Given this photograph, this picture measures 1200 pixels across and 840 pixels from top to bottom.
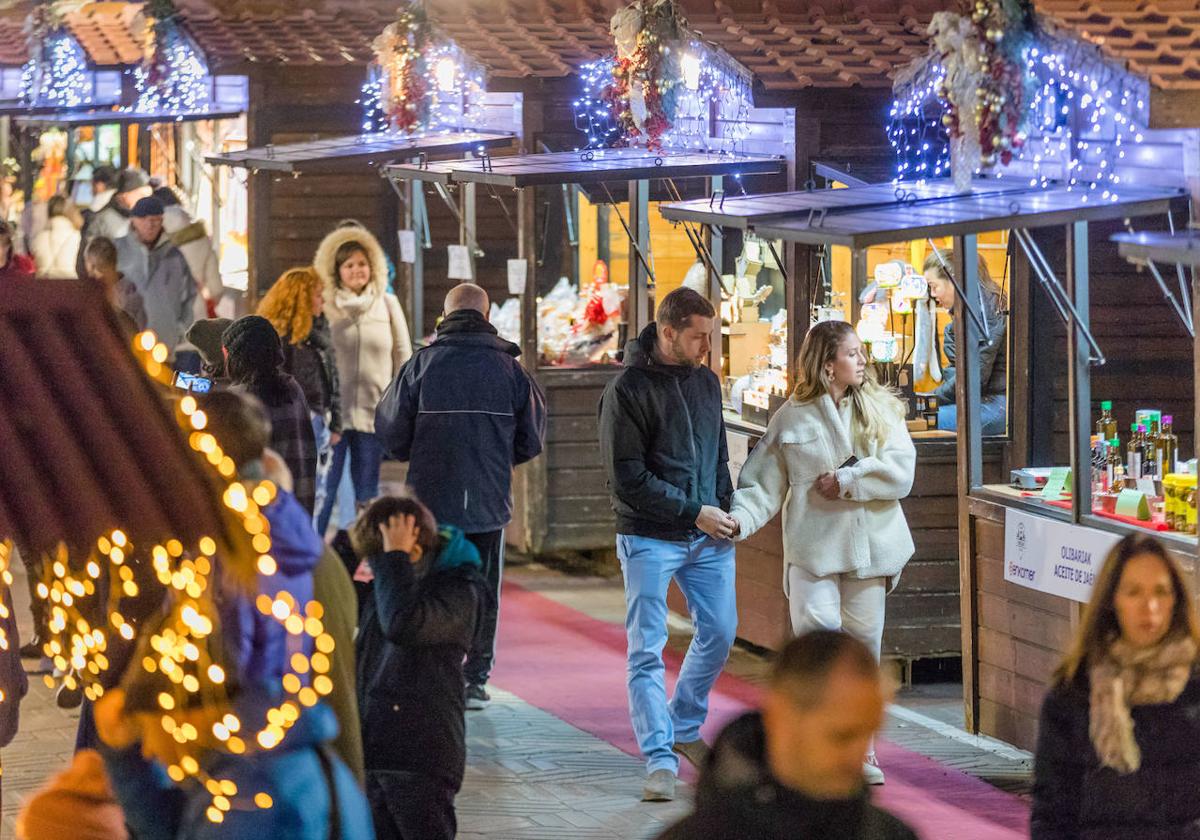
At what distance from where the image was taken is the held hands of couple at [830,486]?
7.64m

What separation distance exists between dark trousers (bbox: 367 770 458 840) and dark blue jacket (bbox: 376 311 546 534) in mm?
2947

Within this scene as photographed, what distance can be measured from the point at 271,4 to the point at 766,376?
6485mm

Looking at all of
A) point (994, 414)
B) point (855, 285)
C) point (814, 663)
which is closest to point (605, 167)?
point (855, 285)

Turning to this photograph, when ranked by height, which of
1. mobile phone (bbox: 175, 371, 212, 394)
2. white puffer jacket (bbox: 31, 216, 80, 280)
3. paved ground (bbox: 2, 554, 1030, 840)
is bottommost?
paved ground (bbox: 2, 554, 1030, 840)

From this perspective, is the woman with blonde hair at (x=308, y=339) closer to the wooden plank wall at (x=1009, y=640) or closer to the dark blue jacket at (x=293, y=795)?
the wooden plank wall at (x=1009, y=640)

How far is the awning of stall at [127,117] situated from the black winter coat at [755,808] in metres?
11.9

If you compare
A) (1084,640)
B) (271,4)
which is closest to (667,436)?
(1084,640)

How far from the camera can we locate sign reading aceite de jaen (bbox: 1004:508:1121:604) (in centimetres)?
734

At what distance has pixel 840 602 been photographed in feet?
25.4

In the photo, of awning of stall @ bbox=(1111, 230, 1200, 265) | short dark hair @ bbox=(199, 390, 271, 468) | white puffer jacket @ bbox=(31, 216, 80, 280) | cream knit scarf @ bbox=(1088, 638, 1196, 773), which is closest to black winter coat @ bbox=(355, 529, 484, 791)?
short dark hair @ bbox=(199, 390, 271, 468)

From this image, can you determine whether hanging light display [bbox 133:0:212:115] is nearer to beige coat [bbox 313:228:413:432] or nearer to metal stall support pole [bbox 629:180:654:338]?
beige coat [bbox 313:228:413:432]

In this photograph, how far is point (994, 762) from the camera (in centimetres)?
805

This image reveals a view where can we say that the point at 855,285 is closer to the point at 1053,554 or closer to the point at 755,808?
the point at 1053,554

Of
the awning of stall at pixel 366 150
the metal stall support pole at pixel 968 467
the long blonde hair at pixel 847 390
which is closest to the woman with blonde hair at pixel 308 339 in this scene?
the awning of stall at pixel 366 150
